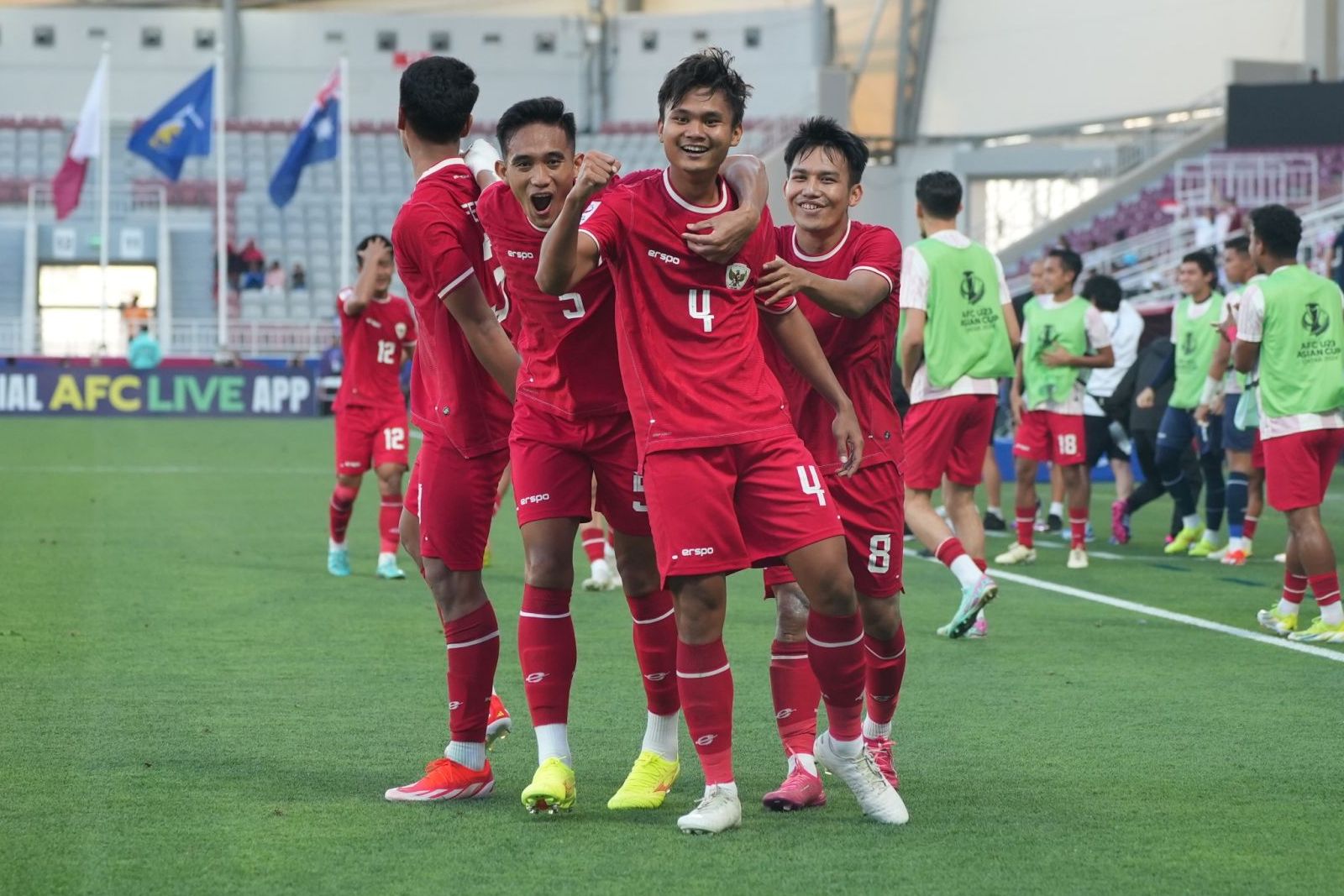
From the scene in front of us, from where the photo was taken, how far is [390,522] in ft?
36.4

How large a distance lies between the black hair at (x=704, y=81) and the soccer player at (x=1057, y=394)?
24.2 feet

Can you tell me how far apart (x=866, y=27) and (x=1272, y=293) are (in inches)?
1516

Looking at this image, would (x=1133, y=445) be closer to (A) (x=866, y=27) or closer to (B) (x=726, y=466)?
(B) (x=726, y=466)

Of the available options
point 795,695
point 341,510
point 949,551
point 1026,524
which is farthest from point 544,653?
point 1026,524

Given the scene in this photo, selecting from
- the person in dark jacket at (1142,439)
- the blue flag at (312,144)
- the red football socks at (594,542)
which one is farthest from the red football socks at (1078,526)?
the blue flag at (312,144)

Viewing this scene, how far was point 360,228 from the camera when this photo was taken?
149 ft

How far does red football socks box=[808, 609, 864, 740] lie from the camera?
5.07 metres

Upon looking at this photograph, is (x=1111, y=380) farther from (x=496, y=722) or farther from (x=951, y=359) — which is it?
(x=496, y=722)

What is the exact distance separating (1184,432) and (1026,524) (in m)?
1.62

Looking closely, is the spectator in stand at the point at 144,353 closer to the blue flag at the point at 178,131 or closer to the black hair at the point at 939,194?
the blue flag at the point at 178,131

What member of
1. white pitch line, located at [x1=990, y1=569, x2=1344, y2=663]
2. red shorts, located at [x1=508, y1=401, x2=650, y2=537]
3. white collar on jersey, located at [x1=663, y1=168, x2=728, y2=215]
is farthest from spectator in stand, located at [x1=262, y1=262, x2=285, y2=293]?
white collar on jersey, located at [x1=663, y1=168, x2=728, y2=215]

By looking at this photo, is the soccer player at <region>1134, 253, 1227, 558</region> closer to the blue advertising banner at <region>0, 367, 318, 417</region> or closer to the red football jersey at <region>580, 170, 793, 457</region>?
the red football jersey at <region>580, 170, 793, 457</region>

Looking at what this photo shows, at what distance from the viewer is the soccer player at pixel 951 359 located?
885 cm

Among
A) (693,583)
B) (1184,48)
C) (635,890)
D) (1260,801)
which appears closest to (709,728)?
(693,583)
